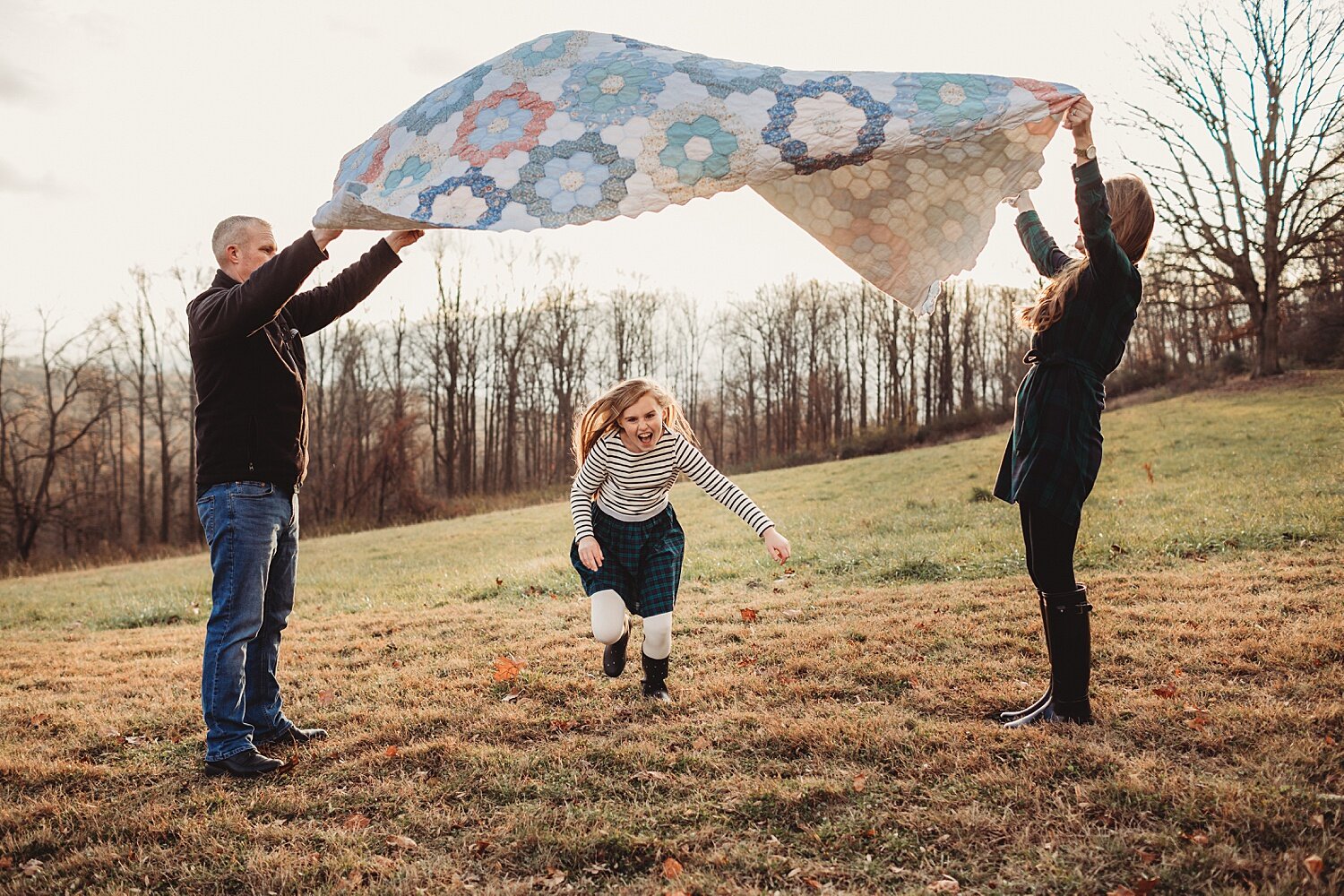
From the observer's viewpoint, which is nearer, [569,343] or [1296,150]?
[1296,150]

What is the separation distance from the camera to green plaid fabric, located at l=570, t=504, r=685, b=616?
201 inches

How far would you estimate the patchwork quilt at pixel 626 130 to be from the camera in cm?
345

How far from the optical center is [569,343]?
153 ft

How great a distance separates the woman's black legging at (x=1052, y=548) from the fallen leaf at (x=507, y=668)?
3.54m

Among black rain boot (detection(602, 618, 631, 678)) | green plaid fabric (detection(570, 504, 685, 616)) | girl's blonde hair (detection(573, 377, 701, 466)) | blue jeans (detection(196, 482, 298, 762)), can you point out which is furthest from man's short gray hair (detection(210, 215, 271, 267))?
black rain boot (detection(602, 618, 631, 678))

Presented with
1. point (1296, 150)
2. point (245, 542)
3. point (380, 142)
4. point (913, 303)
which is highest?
point (1296, 150)

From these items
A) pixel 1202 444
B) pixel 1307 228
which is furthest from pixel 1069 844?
pixel 1307 228

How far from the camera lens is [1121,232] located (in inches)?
159

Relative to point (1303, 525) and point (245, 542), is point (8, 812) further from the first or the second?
point (1303, 525)

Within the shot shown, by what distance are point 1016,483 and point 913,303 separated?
44.5 inches

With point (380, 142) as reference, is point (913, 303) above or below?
below

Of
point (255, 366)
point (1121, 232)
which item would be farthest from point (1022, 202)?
point (255, 366)

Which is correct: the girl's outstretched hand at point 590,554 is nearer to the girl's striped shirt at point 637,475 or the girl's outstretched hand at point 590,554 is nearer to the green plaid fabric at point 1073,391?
the girl's striped shirt at point 637,475

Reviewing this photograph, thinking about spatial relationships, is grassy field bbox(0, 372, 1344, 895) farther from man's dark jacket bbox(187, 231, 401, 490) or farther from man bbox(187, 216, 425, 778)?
man's dark jacket bbox(187, 231, 401, 490)
